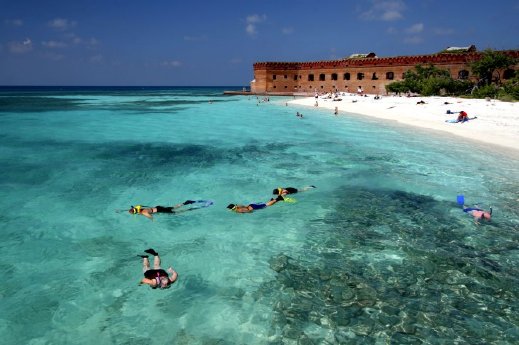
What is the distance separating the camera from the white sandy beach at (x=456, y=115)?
70.8 ft

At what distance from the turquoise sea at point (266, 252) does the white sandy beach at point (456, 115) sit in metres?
4.89

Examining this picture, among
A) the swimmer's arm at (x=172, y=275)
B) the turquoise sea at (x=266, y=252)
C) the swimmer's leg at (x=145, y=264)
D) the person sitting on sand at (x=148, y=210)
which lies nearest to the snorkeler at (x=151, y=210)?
the person sitting on sand at (x=148, y=210)

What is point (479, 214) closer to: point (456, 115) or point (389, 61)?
point (456, 115)

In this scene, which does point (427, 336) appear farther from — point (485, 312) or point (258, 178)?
point (258, 178)

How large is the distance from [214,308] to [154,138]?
1978cm

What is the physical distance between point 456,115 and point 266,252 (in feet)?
85.2

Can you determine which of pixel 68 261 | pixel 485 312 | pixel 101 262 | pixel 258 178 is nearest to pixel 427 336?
pixel 485 312

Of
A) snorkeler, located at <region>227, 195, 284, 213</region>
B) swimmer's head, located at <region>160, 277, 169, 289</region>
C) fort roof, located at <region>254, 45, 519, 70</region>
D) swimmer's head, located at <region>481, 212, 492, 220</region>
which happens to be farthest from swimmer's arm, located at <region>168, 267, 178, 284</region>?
fort roof, located at <region>254, 45, 519, 70</region>

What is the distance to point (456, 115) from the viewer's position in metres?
28.6

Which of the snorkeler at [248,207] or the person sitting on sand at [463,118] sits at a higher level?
the person sitting on sand at [463,118]

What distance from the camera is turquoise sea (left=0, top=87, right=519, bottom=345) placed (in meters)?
5.89

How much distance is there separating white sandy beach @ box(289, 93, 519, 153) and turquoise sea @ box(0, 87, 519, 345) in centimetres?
489

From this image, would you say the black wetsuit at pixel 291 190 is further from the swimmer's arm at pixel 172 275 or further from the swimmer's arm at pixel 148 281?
the swimmer's arm at pixel 148 281

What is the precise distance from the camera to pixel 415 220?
9.98 metres
